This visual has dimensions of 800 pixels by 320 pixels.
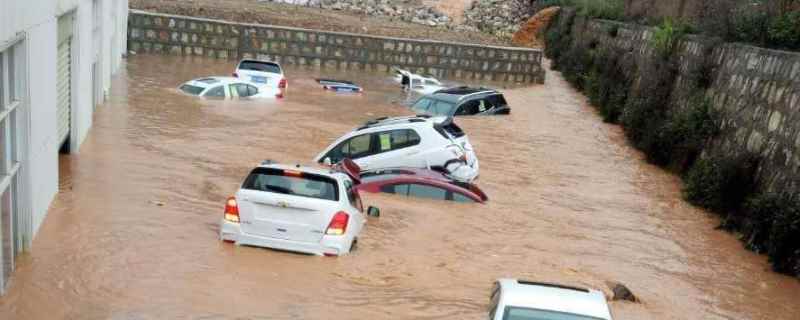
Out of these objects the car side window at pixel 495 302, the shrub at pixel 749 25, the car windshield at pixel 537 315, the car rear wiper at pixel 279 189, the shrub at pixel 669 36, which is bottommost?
the car rear wiper at pixel 279 189

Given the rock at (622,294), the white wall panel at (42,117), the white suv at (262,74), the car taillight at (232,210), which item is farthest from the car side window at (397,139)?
the white suv at (262,74)

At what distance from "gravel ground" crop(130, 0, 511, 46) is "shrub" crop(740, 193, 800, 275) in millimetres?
33410

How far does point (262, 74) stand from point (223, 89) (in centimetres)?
285

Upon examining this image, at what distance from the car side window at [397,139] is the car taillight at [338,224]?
6139 mm

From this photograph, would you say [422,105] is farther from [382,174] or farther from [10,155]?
[10,155]

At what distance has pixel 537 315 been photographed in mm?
7910

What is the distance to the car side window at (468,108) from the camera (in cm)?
2838

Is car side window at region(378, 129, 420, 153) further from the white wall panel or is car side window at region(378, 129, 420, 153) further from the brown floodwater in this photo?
the white wall panel

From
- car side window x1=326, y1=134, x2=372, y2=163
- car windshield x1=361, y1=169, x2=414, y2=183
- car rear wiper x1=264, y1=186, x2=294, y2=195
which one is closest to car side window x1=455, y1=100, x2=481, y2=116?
car side window x1=326, y1=134, x2=372, y2=163

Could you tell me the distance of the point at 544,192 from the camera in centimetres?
1928

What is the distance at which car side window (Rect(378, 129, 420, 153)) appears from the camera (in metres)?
17.7

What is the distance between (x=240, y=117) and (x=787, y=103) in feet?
45.7

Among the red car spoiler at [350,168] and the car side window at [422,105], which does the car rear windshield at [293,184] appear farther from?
the car side window at [422,105]

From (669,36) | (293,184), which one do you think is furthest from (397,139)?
(669,36)
